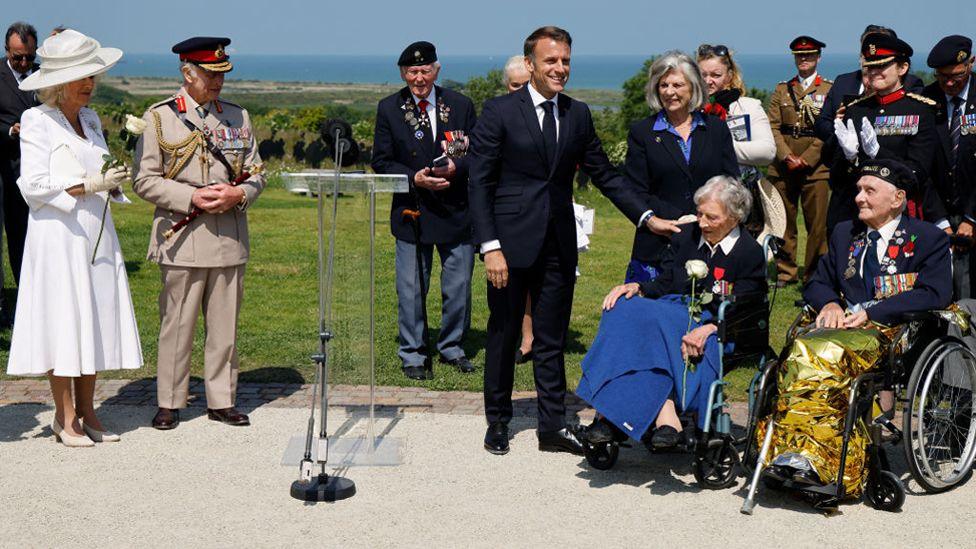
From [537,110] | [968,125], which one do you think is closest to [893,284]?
[537,110]

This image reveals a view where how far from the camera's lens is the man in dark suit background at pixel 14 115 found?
10.1 metres

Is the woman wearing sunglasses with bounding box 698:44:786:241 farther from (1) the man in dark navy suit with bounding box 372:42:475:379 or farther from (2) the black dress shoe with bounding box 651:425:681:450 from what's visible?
(2) the black dress shoe with bounding box 651:425:681:450

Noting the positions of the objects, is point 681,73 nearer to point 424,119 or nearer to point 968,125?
point 424,119

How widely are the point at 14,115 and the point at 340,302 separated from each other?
478 centimetres

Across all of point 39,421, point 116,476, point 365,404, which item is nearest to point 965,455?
point 365,404

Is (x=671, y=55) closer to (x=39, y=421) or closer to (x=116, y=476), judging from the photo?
(x=116, y=476)

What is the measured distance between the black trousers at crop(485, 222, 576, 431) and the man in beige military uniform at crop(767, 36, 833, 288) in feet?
16.3

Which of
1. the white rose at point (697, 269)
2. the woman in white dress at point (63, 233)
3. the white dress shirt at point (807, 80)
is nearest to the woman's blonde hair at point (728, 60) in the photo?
the white dress shirt at point (807, 80)

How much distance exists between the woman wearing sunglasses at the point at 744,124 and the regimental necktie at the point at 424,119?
1.94 metres

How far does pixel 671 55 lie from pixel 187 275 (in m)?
3.02

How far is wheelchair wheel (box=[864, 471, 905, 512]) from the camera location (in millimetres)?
5922

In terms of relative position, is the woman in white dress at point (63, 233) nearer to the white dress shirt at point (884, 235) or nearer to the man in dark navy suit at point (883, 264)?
the man in dark navy suit at point (883, 264)

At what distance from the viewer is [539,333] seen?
698 cm

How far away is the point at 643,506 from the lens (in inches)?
237
